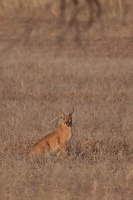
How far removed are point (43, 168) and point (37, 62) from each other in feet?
47.7

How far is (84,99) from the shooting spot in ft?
53.0

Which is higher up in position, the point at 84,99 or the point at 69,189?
the point at 84,99

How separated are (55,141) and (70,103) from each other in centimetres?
546

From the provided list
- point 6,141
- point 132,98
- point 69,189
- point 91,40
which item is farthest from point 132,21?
point 69,189

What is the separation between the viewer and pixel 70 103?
15.5 m

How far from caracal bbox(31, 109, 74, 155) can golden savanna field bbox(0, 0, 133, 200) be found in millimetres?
145

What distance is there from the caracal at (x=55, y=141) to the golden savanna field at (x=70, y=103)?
0.48 feet

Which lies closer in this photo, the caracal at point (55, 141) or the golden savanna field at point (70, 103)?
the golden savanna field at point (70, 103)

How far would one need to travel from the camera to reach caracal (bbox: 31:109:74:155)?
9734 millimetres

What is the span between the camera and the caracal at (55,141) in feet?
31.9

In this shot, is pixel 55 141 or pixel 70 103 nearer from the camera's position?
pixel 55 141

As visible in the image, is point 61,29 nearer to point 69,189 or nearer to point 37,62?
point 37,62

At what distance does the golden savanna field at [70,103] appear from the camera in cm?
845

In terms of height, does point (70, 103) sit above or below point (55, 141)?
above
